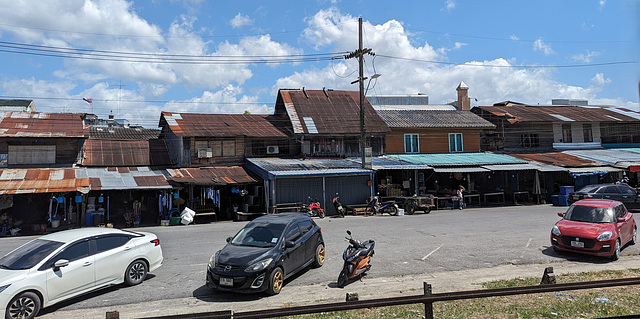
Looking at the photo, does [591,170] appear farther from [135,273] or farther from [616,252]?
[135,273]

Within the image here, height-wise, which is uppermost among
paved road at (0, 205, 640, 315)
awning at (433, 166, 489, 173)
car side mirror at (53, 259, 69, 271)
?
awning at (433, 166, 489, 173)

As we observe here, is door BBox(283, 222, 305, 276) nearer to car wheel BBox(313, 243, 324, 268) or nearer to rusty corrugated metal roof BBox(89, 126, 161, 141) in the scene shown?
car wheel BBox(313, 243, 324, 268)

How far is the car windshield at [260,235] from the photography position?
9344 millimetres

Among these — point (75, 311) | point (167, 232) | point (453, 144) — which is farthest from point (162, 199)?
point (453, 144)

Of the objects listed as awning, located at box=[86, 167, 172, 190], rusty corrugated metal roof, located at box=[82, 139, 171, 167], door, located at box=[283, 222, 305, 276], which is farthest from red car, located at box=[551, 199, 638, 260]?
rusty corrugated metal roof, located at box=[82, 139, 171, 167]

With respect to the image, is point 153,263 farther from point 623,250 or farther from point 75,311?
point 623,250

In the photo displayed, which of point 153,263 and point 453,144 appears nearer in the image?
point 153,263

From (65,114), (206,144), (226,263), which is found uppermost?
(65,114)

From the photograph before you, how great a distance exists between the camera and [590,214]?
11977 mm

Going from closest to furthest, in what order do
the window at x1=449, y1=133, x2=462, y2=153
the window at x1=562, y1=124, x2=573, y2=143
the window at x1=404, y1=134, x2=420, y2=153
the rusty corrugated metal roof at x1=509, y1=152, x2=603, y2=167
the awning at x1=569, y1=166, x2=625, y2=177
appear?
1. the awning at x1=569, y1=166, x2=625, y2=177
2. the rusty corrugated metal roof at x1=509, y1=152, x2=603, y2=167
3. the window at x1=404, y1=134, x2=420, y2=153
4. the window at x1=449, y1=133, x2=462, y2=153
5. the window at x1=562, y1=124, x2=573, y2=143

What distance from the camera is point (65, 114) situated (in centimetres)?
2762

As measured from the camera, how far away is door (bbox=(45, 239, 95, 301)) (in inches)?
309

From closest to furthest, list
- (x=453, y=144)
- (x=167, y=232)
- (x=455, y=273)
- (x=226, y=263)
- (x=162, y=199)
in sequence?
(x=226, y=263)
(x=455, y=273)
(x=167, y=232)
(x=162, y=199)
(x=453, y=144)

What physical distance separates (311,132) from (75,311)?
2185cm
